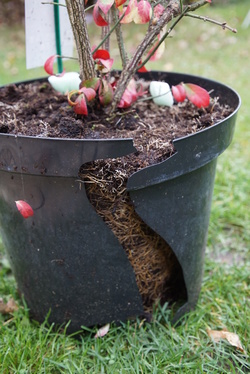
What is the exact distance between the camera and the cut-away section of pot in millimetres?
1029

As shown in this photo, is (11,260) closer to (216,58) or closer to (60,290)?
(60,290)

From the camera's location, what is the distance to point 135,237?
1.16m

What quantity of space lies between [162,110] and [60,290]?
699mm

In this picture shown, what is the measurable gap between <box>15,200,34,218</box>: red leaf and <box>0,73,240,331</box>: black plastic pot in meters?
0.05

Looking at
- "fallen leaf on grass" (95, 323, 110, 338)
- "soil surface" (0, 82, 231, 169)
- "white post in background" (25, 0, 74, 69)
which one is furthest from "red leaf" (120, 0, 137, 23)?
"fallen leaf on grass" (95, 323, 110, 338)

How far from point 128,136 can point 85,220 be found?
28cm

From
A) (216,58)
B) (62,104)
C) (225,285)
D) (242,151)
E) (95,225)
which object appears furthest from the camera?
(216,58)

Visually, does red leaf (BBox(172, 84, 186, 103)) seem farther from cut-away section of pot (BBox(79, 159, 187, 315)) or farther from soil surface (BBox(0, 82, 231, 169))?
cut-away section of pot (BBox(79, 159, 187, 315))

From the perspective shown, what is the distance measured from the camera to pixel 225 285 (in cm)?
148

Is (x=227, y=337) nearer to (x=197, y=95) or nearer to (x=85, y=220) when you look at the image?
(x=85, y=220)

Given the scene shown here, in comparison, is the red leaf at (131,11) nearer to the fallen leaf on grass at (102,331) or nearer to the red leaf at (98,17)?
the red leaf at (98,17)

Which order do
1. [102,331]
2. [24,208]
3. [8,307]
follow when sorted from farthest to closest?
[8,307] < [102,331] < [24,208]

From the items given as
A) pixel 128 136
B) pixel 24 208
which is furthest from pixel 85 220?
pixel 128 136

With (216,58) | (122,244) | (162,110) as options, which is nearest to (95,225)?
(122,244)
